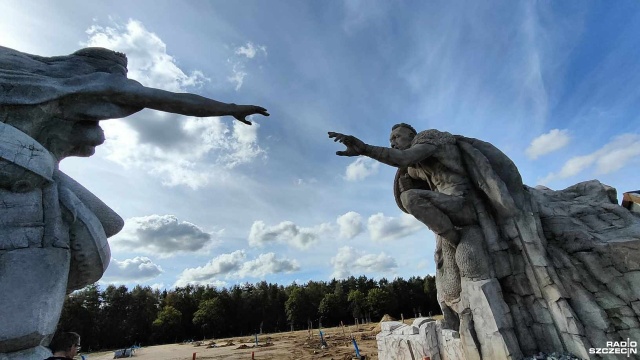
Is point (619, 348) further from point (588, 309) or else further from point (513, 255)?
point (513, 255)

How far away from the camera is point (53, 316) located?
7.63 ft

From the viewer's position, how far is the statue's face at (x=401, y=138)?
6.15m

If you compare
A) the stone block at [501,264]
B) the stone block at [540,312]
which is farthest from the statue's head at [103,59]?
the stone block at [540,312]

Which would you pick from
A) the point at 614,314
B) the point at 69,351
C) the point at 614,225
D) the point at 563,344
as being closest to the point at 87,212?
the point at 69,351

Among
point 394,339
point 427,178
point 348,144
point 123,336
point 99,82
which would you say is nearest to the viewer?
point 99,82

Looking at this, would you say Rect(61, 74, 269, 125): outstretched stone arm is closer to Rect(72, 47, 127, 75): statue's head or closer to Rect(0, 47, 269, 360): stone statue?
Rect(0, 47, 269, 360): stone statue

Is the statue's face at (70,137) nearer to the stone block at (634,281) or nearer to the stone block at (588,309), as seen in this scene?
the stone block at (588,309)

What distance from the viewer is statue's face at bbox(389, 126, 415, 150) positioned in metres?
6.15

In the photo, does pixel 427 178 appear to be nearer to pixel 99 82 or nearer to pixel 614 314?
pixel 614 314

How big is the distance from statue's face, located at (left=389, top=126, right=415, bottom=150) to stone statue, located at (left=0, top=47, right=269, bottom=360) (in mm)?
3615

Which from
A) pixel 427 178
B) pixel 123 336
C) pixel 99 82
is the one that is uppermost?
pixel 427 178

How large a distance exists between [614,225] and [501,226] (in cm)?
157

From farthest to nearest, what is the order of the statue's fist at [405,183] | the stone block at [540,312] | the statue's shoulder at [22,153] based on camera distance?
the statue's fist at [405,183] < the stone block at [540,312] < the statue's shoulder at [22,153]

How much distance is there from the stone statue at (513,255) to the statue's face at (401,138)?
35 millimetres
